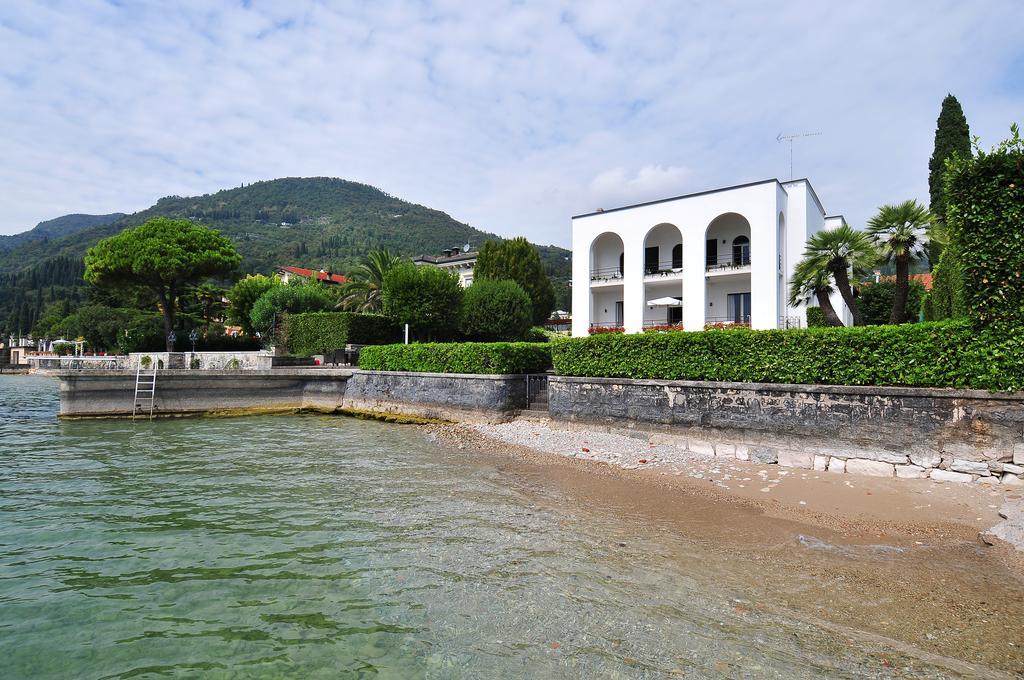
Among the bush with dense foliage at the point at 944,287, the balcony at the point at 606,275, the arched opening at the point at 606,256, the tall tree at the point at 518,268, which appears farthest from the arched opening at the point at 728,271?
the tall tree at the point at 518,268

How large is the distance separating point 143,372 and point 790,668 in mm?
24487

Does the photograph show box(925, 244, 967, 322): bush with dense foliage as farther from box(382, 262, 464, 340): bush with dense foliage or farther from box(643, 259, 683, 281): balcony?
box(382, 262, 464, 340): bush with dense foliage

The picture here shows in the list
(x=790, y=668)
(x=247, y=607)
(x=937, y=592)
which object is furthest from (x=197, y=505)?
(x=937, y=592)

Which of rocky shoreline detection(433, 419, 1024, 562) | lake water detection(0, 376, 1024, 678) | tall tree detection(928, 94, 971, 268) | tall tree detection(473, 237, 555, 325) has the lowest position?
lake water detection(0, 376, 1024, 678)

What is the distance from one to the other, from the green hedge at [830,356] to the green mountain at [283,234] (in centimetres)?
6345

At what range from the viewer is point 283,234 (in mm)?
142375

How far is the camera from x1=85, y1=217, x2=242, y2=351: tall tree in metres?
37.2

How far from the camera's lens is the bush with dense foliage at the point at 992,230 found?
8.68 meters

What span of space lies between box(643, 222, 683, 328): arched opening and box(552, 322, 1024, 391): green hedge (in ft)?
45.8

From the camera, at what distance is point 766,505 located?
837 cm

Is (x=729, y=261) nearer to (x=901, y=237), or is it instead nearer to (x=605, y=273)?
(x=605, y=273)

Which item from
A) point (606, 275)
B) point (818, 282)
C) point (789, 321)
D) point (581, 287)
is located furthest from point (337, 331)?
point (818, 282)

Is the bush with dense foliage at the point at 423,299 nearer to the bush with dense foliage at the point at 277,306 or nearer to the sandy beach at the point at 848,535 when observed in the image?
the bush with dense foliage at the point at 277,306

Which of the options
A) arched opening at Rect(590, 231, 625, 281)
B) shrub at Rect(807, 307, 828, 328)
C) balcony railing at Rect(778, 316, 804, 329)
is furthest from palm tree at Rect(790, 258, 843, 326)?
arched opening at Rect(590, 231, 625, 281)
